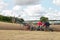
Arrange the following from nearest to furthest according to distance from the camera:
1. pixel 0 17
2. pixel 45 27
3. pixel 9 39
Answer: pixel 9 39, pixel 45 27, pixel 0 17

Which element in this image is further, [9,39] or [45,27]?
[45,27]

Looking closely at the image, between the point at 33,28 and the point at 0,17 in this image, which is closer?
the point at 33,28

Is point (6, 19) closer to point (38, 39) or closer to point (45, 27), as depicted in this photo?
point (45, 27)

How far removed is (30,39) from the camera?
1527 centimetres

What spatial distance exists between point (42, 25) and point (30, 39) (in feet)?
40.1

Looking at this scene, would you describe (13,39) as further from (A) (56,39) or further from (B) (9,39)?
(A) (56,39)

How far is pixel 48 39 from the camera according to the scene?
1545 centimetres

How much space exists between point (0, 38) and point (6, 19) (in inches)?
1993

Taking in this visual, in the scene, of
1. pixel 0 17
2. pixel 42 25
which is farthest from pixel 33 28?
pixel 0 17

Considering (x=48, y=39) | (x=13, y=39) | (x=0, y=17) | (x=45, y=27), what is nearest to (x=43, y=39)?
(x=48, y=39)

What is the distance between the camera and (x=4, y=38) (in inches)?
612

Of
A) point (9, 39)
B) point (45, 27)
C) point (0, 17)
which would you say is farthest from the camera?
point (0, 17)

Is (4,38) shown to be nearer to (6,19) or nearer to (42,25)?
(42,25)

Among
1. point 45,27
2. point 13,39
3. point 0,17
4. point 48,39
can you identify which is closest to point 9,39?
point 13,39
